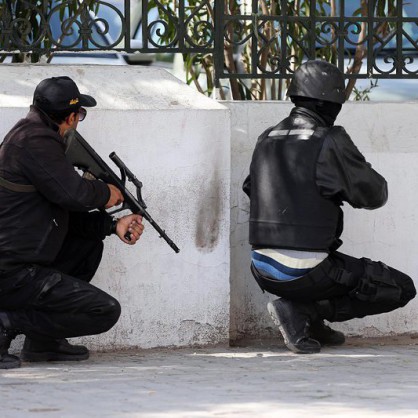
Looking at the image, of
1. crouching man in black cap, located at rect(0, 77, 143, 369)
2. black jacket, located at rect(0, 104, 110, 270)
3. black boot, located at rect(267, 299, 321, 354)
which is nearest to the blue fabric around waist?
black boot, located at rect(267, 299, 321, 354)

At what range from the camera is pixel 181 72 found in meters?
11.8

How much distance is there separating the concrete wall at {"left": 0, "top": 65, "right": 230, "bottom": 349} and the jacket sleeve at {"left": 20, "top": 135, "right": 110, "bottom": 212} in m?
0.69

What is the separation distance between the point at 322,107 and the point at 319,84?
121 mm

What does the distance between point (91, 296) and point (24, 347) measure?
557mm

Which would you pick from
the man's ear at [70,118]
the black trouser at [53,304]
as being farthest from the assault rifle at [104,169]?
the black trouser at [53,304]

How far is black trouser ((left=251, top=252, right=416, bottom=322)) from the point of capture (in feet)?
22.2

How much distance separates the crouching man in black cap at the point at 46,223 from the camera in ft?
20.3

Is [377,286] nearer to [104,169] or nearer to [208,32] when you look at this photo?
[104,169]

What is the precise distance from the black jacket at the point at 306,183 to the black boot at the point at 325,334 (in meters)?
0.54

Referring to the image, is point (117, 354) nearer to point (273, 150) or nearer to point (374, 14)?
point (273, 150)

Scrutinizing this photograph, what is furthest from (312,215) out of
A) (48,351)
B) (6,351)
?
(6,351)

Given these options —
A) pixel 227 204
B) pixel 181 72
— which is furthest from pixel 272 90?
pixel 181 72

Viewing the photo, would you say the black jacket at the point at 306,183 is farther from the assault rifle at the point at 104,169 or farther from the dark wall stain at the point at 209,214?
the assault rifle at the point at 104,169

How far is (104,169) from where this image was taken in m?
6.49
